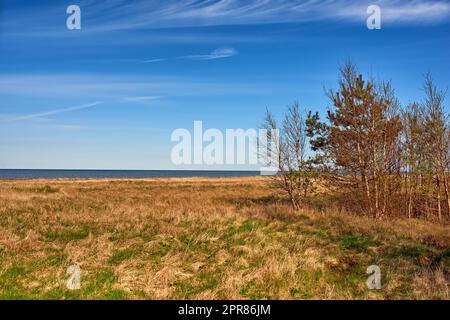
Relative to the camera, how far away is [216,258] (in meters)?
9.05

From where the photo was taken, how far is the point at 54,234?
37.4 feet

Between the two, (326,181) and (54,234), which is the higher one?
(326,181)

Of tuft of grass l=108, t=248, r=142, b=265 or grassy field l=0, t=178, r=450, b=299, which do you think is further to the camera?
tuft of grass l=108, t=248, r=142, b=265

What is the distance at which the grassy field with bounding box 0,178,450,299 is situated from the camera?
7004mm

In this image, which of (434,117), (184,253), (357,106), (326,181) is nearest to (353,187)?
(326,181)

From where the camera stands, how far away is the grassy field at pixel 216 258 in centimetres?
700

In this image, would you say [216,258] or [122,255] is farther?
[122,255]

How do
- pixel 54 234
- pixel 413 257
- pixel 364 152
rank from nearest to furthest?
pixel 413 257
pixel 54 234
pixel 364 152

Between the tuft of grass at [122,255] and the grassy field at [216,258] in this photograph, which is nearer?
the grassy field at [216,258]

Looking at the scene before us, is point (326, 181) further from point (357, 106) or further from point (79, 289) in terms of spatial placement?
point (79, 289)

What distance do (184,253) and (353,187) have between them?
1191 centimetres
